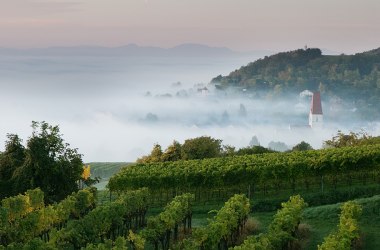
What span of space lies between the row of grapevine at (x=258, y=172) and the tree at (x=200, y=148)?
1450 cm

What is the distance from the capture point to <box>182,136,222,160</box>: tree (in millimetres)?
65312

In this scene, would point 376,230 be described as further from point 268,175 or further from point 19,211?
point 19,211

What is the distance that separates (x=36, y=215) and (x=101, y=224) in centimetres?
316

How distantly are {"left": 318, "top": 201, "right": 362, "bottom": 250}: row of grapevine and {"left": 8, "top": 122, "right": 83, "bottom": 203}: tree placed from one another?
2167cm

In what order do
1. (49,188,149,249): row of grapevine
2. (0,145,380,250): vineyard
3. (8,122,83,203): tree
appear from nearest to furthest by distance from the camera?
(0,145,380,250): vineyard, (49,188,149,249): row of grapevine, (8,122,83,203): tree

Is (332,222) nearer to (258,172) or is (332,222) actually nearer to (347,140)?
(258,172)

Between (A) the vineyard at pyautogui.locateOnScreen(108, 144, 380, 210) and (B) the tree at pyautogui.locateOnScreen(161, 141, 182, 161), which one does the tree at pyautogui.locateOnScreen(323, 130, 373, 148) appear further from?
(A) the vineyard at pyautogui.locateOnScreen(108, 144, 380, 210)

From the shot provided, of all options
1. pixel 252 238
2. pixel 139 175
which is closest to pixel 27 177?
pixel 139 175

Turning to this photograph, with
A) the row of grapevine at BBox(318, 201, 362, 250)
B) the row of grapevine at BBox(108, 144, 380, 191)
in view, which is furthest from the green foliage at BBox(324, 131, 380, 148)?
the row of grapevine at BBox(318, 201, 362, 250)

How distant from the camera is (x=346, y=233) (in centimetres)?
2805

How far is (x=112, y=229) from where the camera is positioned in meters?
33.8

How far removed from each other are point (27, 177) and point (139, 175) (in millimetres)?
7892

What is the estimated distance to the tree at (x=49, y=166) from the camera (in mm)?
46656

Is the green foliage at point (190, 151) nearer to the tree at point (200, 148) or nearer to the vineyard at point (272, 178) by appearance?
the tree at point (200, 148)
